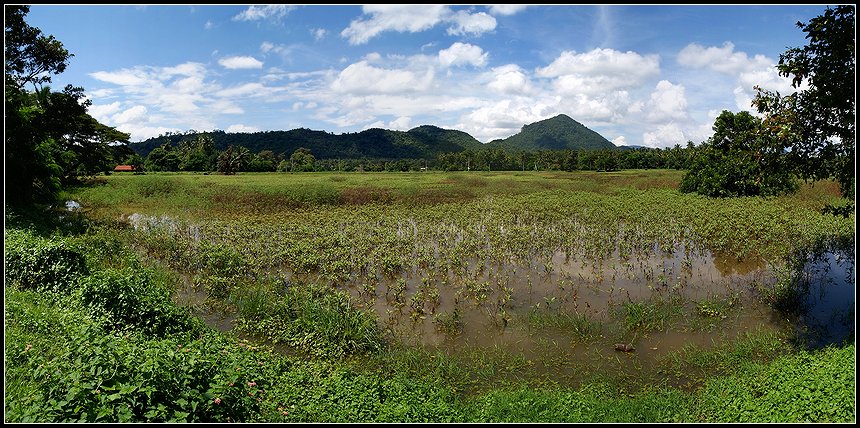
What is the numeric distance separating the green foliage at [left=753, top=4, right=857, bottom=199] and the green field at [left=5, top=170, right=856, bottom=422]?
3480mm

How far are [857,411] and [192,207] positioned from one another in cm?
2973

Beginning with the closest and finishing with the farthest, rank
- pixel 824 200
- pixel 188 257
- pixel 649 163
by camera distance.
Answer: pixel 188 257
pixel 824 200
pixel 649 163

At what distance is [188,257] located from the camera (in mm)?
14094

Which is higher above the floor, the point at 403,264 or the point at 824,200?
the point at 824,200

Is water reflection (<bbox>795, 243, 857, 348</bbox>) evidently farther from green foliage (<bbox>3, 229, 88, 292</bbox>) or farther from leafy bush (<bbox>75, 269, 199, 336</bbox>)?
green foliage (<bbox>3, 229, 88, 292</bbox>)

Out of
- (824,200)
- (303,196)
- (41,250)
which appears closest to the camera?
(41,250)

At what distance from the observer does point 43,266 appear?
9.81 metres

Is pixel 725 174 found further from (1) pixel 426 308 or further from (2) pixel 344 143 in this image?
(2) pixel 344 143

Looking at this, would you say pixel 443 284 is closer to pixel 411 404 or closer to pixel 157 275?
pixel 411 404

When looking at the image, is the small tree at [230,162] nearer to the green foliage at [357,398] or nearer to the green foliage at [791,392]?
the green foliage at [357,398]

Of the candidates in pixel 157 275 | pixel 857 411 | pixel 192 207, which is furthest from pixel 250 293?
pixel 192 207

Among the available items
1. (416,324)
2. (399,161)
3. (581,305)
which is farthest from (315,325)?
(399,161)

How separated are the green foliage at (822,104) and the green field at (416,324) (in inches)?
137

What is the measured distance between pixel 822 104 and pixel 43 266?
16.0 m
